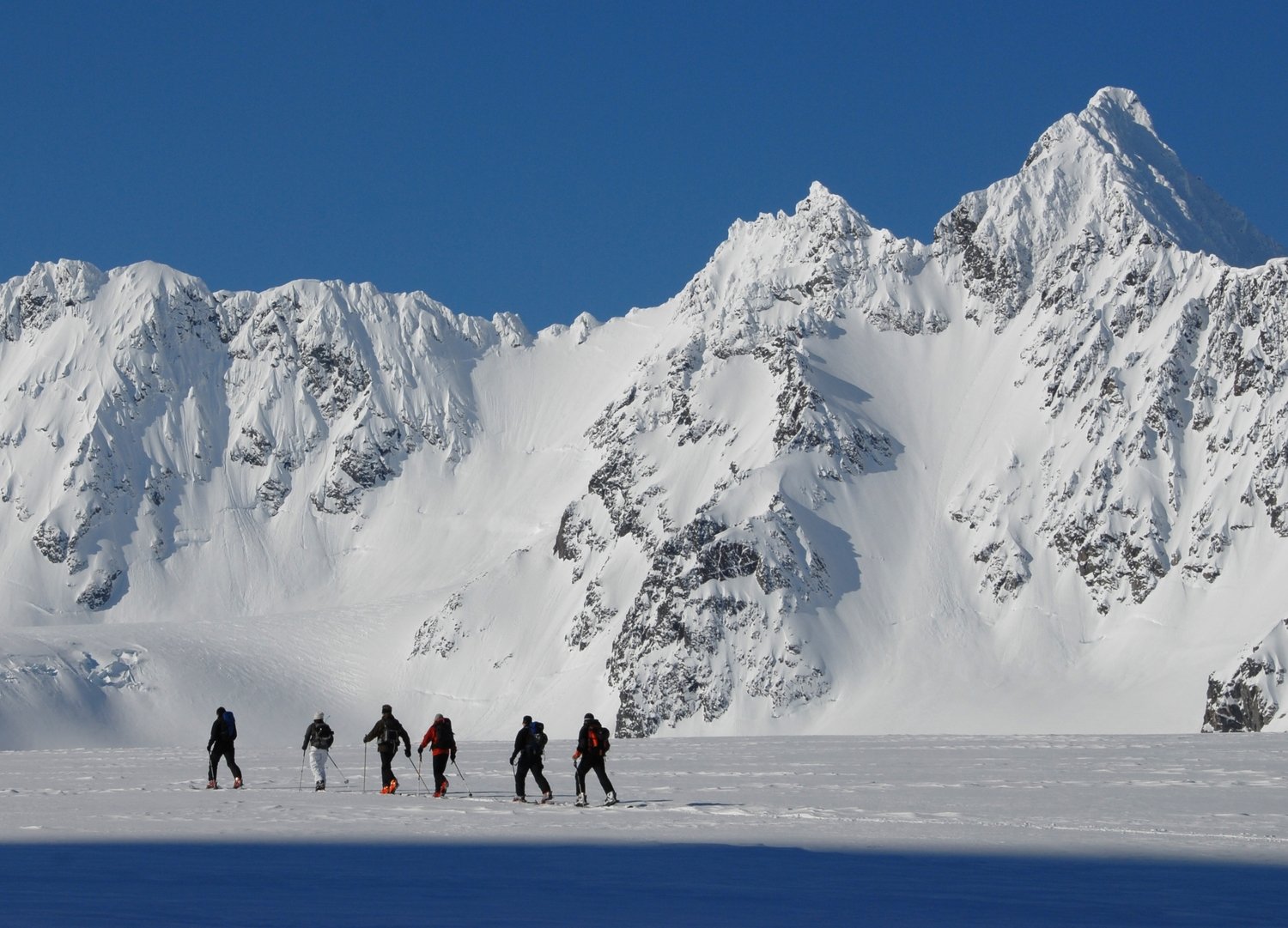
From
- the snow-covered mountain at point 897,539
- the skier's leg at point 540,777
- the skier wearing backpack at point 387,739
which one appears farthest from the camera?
the snow-covered mountain at point 897,539

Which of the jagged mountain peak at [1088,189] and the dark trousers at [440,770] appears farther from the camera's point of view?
the jagged mountain peak at [1088,189]

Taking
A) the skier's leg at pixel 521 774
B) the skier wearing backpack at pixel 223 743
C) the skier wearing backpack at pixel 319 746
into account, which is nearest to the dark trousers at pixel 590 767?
the skier's leg at pixel 521 774

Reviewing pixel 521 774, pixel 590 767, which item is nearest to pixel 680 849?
pixel 590 767

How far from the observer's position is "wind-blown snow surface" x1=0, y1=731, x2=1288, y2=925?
16.7 meters

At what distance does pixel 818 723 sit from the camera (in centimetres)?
13500

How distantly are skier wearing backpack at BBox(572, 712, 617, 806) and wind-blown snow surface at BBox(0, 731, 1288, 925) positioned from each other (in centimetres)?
57

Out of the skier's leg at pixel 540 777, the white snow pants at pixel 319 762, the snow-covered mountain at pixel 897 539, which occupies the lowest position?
the skier's leg at pixel 540 777

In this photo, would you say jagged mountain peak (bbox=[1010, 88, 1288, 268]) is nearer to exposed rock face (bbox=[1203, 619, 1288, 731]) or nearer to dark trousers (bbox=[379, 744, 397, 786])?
exposed rock face (bbox=[1203, 619, 1288, 731])

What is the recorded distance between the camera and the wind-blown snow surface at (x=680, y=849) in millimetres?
16734

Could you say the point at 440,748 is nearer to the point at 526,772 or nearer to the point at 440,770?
the point at 440,770

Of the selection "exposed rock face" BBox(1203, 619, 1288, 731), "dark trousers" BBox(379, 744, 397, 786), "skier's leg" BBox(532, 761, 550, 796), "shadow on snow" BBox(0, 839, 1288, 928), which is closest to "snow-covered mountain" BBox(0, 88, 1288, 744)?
"exposed rock face" BBox(1203, 619, 1288, 731)

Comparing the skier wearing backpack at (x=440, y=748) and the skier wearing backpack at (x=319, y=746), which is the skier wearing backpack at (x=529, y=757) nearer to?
the skier wearing backpack at (x=440, y=748)

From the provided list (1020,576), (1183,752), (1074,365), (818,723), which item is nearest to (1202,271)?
(1074,365)

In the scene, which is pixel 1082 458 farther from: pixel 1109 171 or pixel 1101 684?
pixel 1109 171
